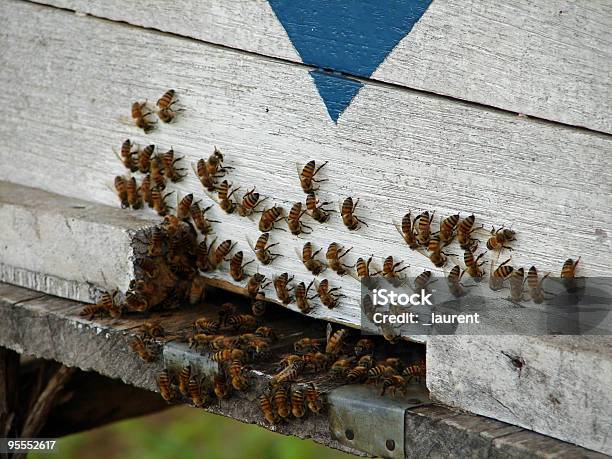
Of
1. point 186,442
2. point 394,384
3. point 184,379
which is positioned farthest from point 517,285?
point 186,442

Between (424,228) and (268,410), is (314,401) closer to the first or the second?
(268,410)

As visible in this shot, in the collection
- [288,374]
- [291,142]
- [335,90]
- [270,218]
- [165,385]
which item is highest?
[335,90]

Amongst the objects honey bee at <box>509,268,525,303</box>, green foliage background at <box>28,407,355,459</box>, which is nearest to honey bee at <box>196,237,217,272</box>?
honey bee at <box>509,268,525,303</box>

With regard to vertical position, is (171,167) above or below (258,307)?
above

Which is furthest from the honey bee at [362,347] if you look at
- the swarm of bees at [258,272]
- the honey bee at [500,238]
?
the honey bee at [500,238]

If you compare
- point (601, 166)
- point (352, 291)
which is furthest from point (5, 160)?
point (601, 166)
